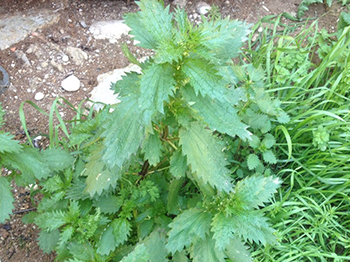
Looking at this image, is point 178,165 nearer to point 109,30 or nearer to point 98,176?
point 98,176

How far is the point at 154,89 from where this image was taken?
141cm

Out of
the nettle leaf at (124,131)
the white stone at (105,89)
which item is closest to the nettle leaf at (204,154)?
the nettle leaf at (124,131)

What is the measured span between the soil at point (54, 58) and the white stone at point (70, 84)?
0.04 meters

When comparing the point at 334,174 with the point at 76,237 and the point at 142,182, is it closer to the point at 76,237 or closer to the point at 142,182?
the point at 142,182

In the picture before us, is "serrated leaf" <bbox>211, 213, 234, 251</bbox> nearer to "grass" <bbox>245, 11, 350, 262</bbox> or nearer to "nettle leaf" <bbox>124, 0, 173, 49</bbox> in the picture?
"grass" <bbox>245, 11, 350, 262</bbox>

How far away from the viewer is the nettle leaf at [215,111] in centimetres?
151

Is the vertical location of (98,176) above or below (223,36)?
below

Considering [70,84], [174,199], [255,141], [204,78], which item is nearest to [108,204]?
[174,199]

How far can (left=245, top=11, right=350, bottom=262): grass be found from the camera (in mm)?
2463

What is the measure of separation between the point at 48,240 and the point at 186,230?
90 cm

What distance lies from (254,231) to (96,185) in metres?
0.86

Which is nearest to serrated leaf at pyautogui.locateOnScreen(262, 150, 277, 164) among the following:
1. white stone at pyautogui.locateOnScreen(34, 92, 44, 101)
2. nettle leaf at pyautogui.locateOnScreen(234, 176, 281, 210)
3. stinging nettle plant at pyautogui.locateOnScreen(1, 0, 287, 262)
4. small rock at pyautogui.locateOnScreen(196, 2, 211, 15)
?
stinging nettle plant at pyautogui.locateOnScreen(1, 0, 287, 262)

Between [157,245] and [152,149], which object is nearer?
[152,149]

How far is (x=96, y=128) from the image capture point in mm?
2072
